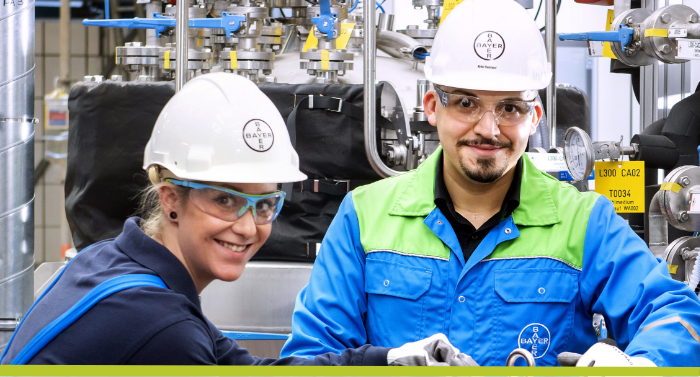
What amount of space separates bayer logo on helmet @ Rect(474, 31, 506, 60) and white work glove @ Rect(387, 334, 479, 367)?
2.03 feet

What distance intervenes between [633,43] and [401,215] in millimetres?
1298

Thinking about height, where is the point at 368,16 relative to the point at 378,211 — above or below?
above

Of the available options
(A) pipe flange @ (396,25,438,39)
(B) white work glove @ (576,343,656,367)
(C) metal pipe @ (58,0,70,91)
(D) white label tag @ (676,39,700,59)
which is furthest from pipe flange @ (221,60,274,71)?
(C) metal pipe @ (58,0,70,91)

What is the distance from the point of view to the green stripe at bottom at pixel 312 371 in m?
1.00

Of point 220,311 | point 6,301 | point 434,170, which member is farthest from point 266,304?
point 434,170

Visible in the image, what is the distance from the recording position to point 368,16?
207 centimetres

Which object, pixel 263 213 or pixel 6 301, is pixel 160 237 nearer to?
pixel 263 213

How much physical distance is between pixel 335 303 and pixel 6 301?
1221 millimetres

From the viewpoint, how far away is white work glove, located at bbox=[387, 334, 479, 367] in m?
1.26

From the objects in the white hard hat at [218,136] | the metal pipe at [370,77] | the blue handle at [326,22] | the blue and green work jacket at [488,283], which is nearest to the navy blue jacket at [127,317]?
the white hard hat at [218,136]

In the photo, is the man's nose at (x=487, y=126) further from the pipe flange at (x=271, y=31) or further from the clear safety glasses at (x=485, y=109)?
the pipe flange at (x=271, y=31)

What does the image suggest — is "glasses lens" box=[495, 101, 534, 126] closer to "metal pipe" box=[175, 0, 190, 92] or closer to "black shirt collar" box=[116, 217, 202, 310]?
"black shirt collar" box=[116, 217, 202, 310]

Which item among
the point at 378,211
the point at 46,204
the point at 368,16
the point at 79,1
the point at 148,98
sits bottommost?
the point at 46,204

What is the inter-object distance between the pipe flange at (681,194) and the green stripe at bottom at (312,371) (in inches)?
40.4
